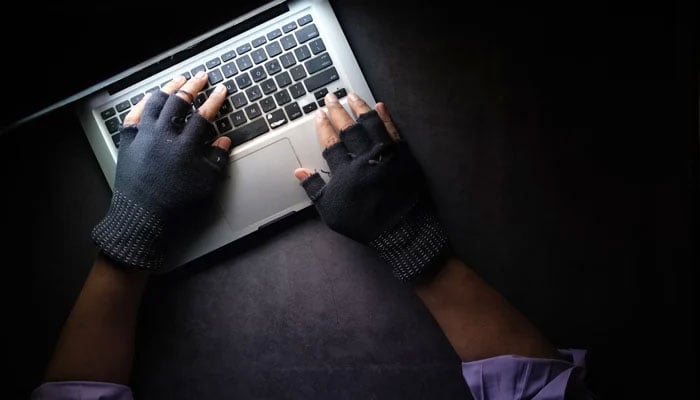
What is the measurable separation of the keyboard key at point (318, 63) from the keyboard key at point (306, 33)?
0.03 meters

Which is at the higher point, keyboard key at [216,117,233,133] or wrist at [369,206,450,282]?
keyboard key at [216,117,233,133]

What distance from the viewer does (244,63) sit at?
0.72 meters

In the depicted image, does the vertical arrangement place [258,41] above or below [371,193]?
above

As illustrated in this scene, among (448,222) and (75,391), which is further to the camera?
(448,222)

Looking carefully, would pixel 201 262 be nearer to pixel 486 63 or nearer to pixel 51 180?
pixel 51 180

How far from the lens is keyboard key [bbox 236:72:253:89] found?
0.72m

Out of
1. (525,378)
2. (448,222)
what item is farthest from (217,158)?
(525,378)

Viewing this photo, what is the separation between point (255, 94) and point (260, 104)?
18 mm

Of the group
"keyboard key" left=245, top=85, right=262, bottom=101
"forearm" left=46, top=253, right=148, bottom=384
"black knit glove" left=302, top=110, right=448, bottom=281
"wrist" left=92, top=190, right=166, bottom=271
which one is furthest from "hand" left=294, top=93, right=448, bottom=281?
"forearm" left=46, top=253, right=148, bottom=384

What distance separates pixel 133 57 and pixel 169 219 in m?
0.28

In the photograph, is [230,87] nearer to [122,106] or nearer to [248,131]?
[248,131]

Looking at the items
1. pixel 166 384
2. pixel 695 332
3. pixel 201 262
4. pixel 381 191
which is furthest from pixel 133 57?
pixel 695 332

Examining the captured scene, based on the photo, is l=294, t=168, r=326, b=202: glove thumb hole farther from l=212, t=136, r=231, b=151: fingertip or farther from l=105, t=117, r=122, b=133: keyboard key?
l=105, t=117, r=122, b=133: keyboard key

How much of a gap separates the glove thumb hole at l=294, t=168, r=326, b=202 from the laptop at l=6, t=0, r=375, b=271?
0.05ft
